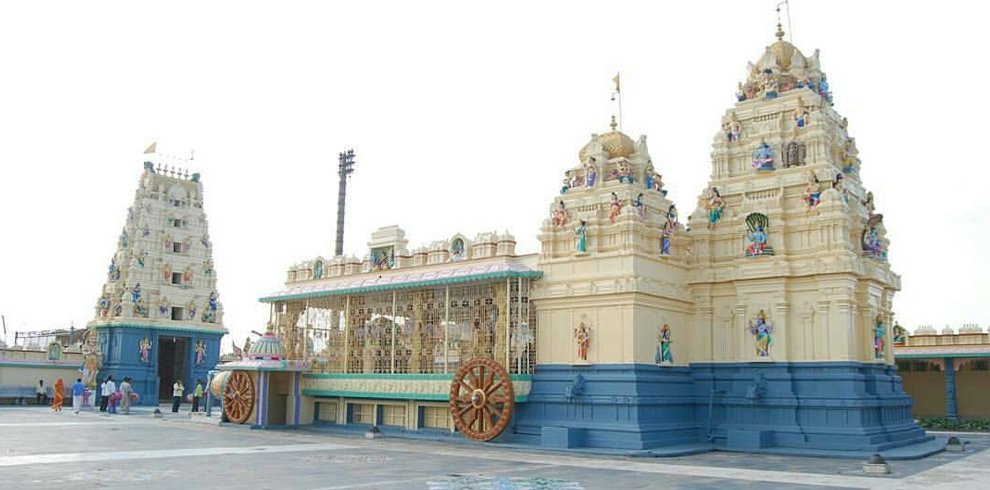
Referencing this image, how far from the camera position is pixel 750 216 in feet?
88.2

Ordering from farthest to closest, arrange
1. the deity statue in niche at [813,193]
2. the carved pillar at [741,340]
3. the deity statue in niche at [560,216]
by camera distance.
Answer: the deity statue in niche at [560,216], the carved pillar at [741,340], the deity statue in niche at [813,193]

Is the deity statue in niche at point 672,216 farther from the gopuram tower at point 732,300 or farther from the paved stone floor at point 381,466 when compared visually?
the paved stone floor at point 381,466

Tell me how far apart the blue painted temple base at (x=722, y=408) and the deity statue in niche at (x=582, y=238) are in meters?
3.51

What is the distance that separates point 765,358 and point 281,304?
1812 cm

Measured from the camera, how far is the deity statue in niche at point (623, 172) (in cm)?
2672

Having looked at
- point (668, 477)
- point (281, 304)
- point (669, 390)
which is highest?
point (281, 304)

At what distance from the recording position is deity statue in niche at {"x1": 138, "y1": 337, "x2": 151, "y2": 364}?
46.7 m

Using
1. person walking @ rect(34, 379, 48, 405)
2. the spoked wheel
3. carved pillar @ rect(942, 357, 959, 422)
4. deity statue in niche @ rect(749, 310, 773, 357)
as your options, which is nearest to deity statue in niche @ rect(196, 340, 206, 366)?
person walking @ rect(34, 379, 48, 405)

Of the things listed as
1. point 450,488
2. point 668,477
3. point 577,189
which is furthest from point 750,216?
point 450,488

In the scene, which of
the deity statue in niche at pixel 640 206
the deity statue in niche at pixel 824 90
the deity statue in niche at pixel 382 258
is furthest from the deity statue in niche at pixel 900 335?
the deity statue in niche at pixel 382 258

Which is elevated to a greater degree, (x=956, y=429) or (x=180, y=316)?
(x=180, y=316)

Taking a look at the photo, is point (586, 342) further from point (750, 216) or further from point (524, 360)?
point (750, 216)

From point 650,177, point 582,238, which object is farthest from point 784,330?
point 582,238

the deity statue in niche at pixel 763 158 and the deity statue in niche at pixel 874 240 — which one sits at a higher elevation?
the deity statue in niche at pixel 763 158
